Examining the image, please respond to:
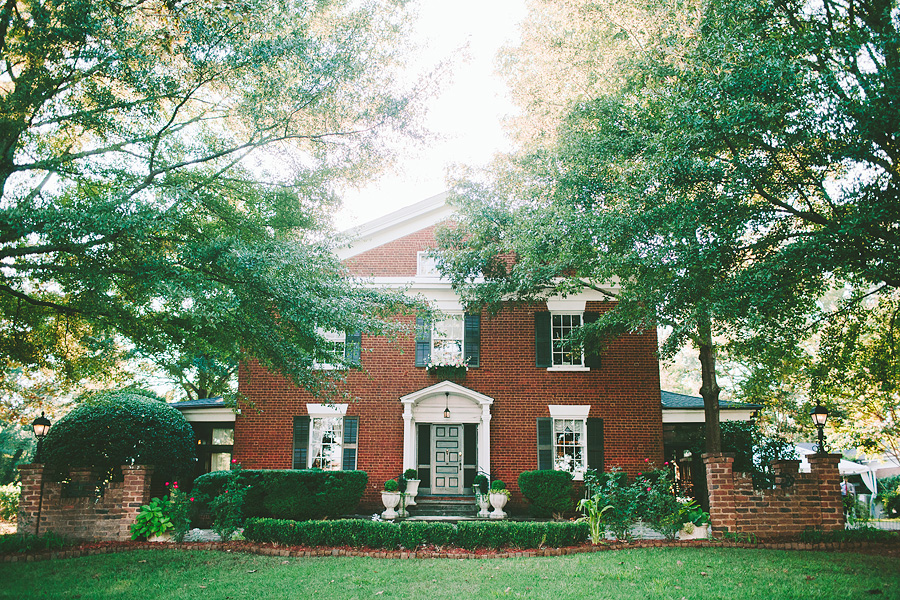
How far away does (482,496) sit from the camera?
13.9 meters

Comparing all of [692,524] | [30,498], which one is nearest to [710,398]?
[692,524]

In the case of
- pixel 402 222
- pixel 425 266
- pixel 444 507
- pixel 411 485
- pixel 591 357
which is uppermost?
pixel 402 222

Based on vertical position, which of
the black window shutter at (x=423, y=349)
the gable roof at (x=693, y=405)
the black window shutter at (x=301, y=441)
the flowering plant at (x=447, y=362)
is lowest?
the black window shutter at (x=301, y=441)

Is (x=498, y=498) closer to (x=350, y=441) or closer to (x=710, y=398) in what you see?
(x=350, y=441)

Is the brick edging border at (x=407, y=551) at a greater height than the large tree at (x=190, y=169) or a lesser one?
lesser

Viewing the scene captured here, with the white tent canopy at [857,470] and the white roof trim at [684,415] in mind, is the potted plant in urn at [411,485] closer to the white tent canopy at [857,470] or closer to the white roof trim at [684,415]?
the white roof trim at [684,415]

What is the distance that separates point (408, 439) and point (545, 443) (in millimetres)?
3549

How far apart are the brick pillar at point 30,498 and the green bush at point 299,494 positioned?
283 cm

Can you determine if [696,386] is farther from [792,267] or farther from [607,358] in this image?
[792,267]

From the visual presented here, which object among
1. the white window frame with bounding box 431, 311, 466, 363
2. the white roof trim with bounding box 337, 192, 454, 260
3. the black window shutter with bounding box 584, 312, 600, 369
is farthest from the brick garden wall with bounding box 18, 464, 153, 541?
the black window shutter with bounding box 584, 312, 600, 369

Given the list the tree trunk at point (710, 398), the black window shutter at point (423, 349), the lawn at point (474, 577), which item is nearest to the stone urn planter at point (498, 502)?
the black window shutter at point (423, 349)

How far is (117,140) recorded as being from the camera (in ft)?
34.2

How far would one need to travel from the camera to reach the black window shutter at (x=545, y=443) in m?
15.1

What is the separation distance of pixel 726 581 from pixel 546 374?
9.00 meters
